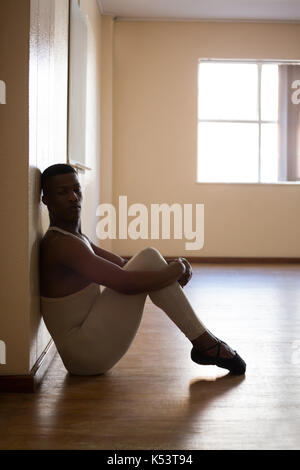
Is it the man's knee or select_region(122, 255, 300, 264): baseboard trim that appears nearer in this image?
the man's knee

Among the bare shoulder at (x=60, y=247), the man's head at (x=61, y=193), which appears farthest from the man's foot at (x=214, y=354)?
the man's head at (x=61, y=193)

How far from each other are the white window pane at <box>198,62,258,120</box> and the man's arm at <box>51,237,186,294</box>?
4977mm

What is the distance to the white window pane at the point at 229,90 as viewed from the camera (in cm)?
665

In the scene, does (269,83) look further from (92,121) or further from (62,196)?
(62,196)

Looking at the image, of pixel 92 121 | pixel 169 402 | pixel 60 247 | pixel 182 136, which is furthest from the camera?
pixel 182 136

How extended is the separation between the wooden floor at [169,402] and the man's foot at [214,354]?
49 mm

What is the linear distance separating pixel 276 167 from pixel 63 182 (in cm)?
504

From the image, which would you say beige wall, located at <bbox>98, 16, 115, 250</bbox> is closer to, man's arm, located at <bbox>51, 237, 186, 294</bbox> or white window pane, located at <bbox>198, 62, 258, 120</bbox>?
white window pane, located at <bbox>198, 62, 258, 120</bbox>

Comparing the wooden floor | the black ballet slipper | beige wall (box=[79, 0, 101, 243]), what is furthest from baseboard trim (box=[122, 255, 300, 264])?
the black ballet slipper

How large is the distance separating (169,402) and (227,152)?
5.16 metres

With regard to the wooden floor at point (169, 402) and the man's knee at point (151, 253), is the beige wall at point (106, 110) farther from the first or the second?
the man's knee at point (151, 253)

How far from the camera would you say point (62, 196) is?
2078 millimetres

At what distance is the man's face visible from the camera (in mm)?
2078

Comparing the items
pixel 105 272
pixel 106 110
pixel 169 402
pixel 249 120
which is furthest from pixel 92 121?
pixel 169 402
